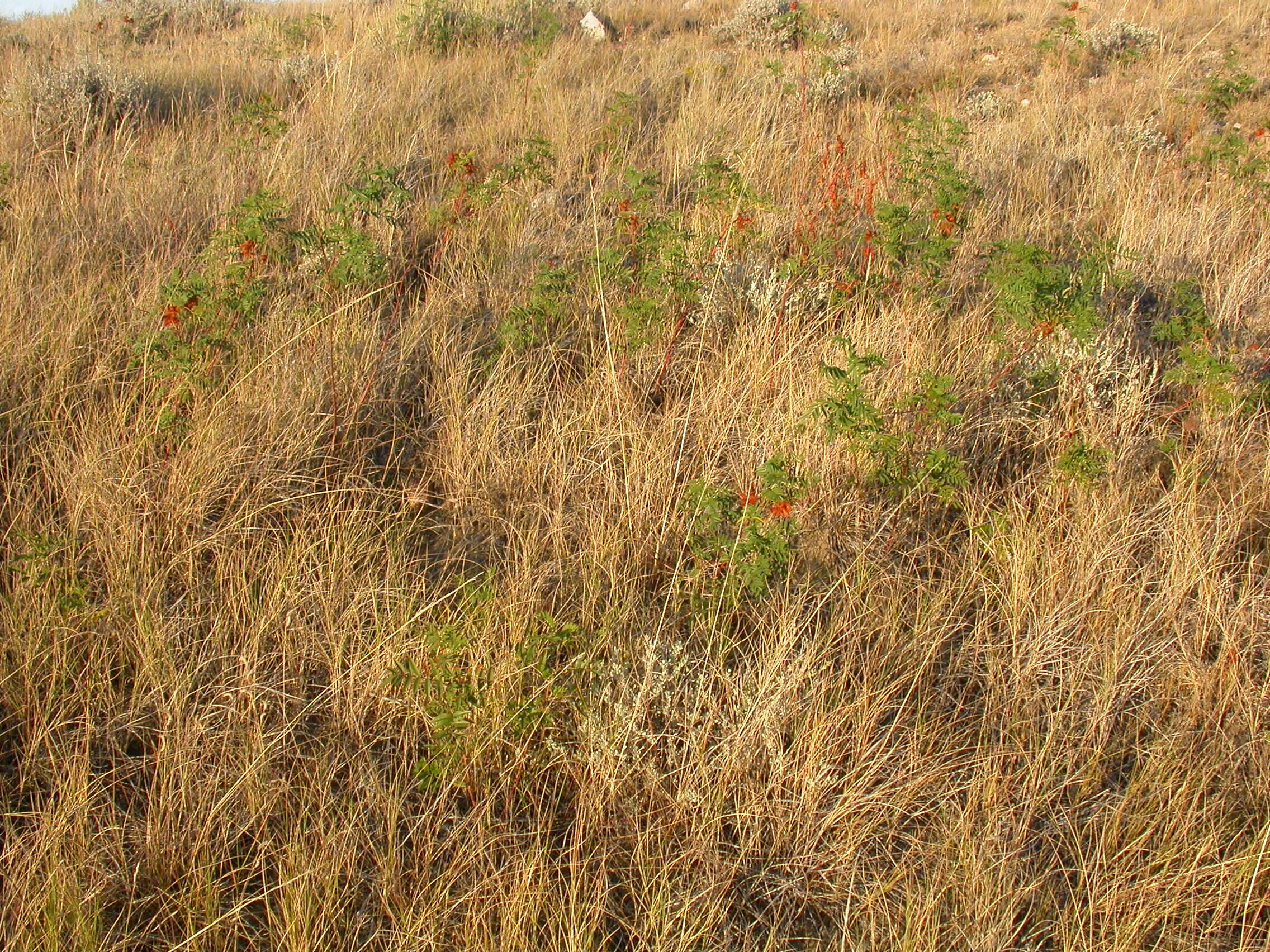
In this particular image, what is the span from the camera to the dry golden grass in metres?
1.77

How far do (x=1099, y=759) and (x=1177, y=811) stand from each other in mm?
196

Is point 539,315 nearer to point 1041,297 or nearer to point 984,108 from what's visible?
point 1041,297

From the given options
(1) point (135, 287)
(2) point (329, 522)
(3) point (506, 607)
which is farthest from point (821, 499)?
(1) point (135, 287)

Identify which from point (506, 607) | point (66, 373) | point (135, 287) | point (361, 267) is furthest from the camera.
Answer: point (135, 287)

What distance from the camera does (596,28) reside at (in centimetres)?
796

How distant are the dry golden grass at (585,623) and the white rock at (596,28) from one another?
4265 millimetres

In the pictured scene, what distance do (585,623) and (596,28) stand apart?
7038 millimetres

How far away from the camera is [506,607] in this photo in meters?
2.22

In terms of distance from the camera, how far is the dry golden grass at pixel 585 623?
1.77m

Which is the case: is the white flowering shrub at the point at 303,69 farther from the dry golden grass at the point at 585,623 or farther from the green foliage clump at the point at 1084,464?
the green foliage clump at the point at 1084,464

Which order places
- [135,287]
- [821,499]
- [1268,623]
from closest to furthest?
[1268,623]
[821,499]
[135,287]

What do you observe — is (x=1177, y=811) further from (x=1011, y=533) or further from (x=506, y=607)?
(x=506, y=607)

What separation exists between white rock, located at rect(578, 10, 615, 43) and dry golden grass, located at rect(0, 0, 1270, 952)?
14.0ft

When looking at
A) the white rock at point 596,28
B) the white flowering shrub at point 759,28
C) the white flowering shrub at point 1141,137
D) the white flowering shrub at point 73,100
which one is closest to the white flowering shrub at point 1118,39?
the white flowering shrub at point 1141,137
